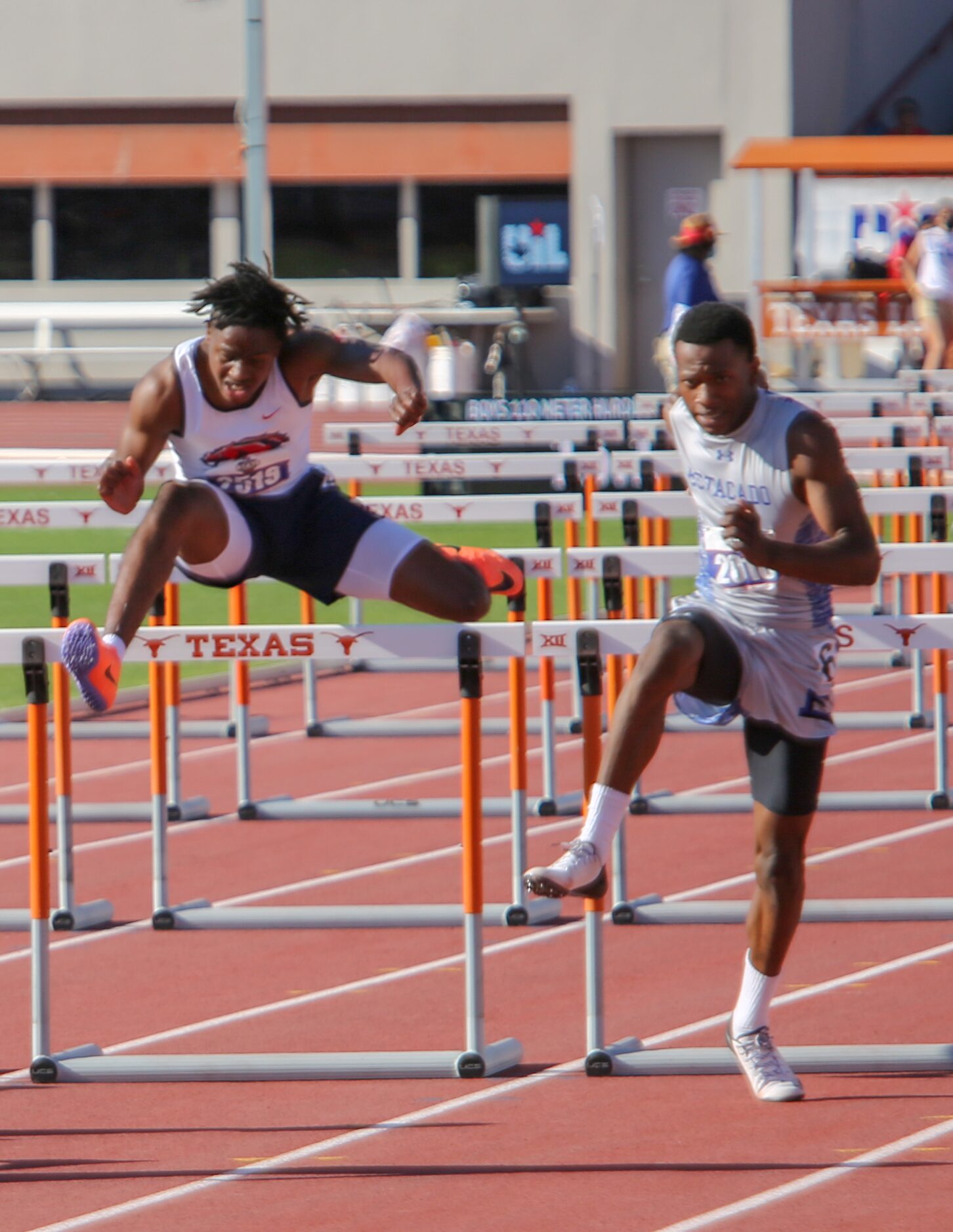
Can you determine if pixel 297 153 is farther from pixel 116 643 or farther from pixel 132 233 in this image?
pixel 116 643

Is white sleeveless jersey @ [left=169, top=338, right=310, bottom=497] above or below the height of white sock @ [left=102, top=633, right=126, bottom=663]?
above

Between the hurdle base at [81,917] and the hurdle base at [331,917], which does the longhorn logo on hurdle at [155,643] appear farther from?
the hurdle base at [81,917]

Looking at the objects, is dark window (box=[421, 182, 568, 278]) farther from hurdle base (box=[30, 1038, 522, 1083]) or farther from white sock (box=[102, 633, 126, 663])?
hurdle base (box=[30, 1038, 522, 1083])

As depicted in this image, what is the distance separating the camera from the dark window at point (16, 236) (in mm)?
27953

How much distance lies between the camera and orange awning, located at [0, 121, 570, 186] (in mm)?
26641

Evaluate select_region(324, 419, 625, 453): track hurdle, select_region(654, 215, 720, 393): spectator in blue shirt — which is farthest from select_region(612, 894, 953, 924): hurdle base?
select_region(654, 215, 720, 393): spectator in blue shirt

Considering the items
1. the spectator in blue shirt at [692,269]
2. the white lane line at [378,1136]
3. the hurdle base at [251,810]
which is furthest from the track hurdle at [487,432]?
the white lane line at [378,1136]

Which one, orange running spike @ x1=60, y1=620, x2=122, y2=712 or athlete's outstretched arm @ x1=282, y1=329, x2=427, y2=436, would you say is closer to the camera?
orange running spike @ x1=60, y1=620, x2=122, y2=712

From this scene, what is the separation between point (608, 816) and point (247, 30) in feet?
50.3

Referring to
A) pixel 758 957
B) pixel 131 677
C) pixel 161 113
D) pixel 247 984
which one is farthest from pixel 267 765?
pixel 161 113

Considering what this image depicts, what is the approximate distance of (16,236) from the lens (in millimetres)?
28047

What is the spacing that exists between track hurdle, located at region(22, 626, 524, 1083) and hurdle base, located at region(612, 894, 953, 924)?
139cm

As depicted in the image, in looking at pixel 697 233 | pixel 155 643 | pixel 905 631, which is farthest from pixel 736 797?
pixel 697 233

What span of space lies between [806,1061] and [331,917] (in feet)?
6.06
